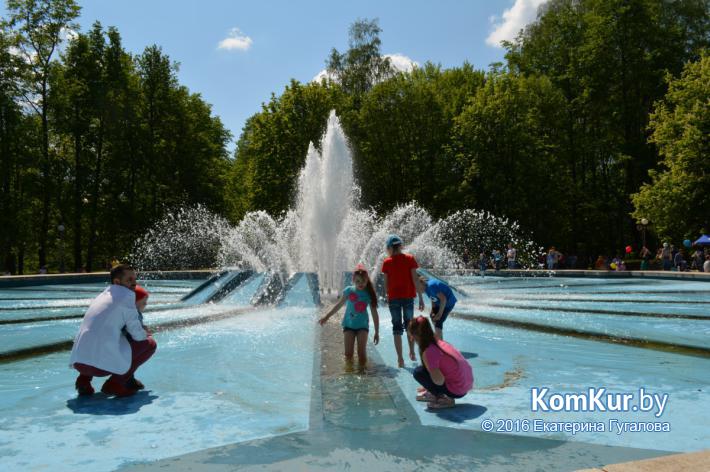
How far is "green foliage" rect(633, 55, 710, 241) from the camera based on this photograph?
27.2 metres

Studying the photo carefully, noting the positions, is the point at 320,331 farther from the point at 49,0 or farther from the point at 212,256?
the point at 49,0

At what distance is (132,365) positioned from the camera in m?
5.87

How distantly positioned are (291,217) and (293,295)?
63.0ft

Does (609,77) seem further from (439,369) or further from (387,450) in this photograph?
(387,450)

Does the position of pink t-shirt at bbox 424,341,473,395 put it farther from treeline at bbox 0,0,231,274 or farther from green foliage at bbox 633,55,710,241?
treeline at bbox 0,0,231,274

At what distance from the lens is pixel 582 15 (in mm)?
39656

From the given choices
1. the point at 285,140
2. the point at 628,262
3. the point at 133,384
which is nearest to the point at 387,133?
the point at 285,140

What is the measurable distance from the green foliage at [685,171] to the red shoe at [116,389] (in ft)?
91.5

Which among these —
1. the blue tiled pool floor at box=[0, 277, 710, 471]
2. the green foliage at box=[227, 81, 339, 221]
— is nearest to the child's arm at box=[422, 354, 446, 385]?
the blue tiled pool floor at box=[0, 277, 710, 471]

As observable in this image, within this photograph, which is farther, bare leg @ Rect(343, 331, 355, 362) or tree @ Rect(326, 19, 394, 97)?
tree @ Rect(326, 19, 394, 97)

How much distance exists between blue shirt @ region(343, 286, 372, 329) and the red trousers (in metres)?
2.24

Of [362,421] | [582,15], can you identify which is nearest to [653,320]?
[362,421]

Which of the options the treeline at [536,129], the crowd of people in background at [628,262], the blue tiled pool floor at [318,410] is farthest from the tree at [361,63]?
the blue tiled pool floor at [318,410]

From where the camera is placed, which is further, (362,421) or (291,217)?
(291,217)
